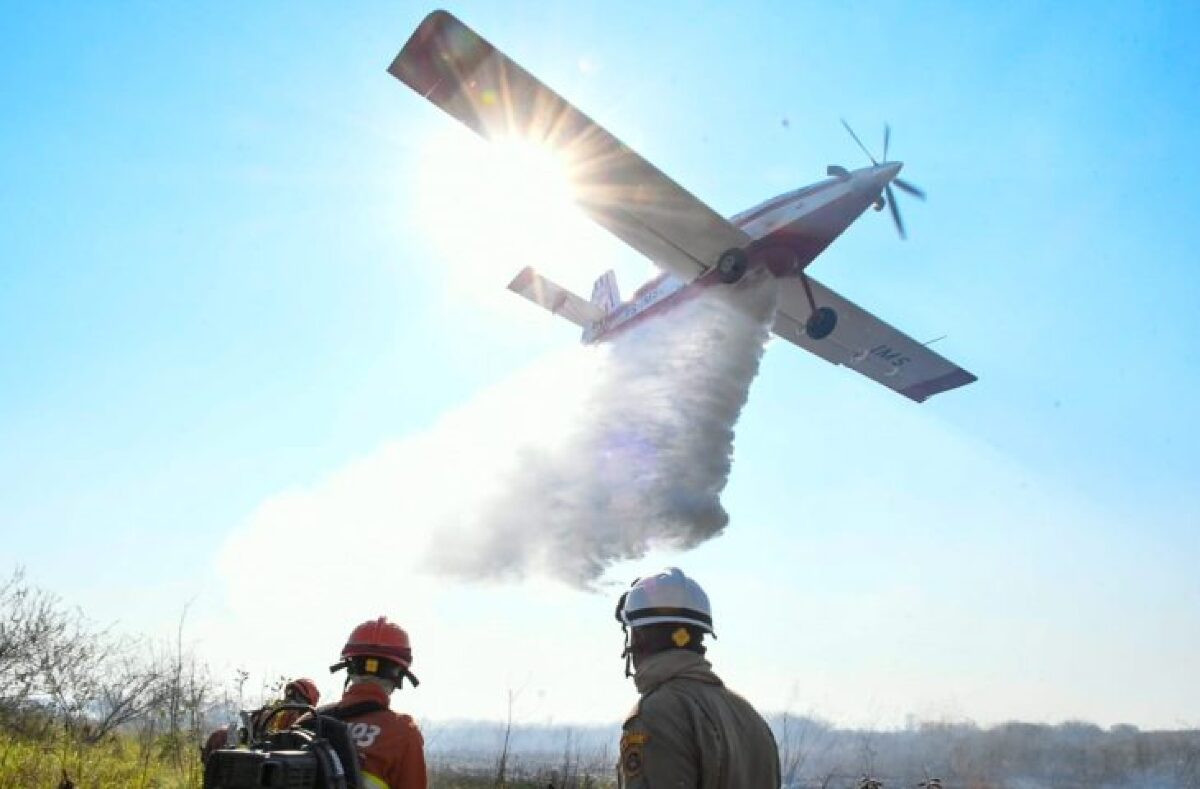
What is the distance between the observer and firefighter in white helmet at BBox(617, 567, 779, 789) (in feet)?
8.28

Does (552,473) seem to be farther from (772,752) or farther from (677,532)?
(772,752)

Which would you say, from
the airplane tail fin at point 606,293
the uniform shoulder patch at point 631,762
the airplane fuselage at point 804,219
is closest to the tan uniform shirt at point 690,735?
the uniform shoulder patch at point 631,762

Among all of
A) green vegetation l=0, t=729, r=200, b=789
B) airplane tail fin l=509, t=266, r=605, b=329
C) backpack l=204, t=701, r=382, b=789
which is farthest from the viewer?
airplane tail fin l=509, t=266, r=605, b=329

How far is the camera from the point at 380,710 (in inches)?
143

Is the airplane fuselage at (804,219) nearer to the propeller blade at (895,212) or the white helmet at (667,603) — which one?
the propeller blade at (895,212)

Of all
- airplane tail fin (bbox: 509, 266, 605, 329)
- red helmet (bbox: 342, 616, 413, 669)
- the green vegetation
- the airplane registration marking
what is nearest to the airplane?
the airplane registration marking

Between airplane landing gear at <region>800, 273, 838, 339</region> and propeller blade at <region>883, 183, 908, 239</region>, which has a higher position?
propeller blade at <region>883, 183, 908, 239</region>

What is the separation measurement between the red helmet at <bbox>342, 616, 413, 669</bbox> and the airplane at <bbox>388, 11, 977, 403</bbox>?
14899mm

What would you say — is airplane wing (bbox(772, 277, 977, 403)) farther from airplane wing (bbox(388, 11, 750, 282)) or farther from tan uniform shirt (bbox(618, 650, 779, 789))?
tan uniform shirt (bbox(618, 650, 779, 789))

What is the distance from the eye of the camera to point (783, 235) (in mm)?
19516

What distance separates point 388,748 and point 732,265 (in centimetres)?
1725

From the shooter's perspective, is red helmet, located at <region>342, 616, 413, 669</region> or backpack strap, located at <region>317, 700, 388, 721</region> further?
red helmet, located at <region>342, 616, 413, 669</region>

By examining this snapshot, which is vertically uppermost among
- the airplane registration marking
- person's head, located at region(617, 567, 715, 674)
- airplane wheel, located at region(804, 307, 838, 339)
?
the airplane registration marking

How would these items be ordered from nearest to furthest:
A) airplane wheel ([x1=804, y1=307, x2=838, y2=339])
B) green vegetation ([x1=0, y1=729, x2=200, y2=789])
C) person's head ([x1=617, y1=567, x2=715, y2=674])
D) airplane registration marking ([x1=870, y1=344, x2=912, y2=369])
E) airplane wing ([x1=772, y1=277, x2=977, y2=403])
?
person's head ([x1=617, y1=567, x2=715, y2=674])
green vegetation ([x1=0, y1=729, x2=200, y2=789])
airplane wheel ([x1=804, y1=307, x2=838, y2=339])
airplane wing ([x1=772, y1=277, x2=977, y2=403])
airplane registration marking ([x1=870, y1=344, x2=912, y2=369])
